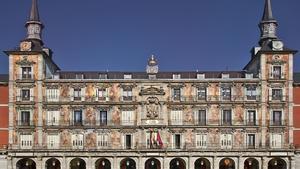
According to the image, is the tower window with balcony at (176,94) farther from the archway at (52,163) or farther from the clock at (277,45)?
the archway at (52,163)

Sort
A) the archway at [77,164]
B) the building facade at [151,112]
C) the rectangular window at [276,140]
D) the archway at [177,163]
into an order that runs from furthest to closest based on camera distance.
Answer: the archway at [177,163] < the archway at [77,164] < the building facade at [151,112] < the rectangular window at [276,140]

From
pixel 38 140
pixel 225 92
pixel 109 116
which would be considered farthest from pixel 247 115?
pixel 38 140

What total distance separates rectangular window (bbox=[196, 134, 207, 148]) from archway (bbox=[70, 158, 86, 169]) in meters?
16.9

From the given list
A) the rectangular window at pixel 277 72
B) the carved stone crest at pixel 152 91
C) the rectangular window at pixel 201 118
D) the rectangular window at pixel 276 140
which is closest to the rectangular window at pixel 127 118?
the carved stone crest at pixel 152 91

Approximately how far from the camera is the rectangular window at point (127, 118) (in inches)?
3110

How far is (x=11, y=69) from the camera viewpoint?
258 feet

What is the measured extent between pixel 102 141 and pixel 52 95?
390 inches

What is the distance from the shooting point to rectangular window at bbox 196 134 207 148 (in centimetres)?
7831

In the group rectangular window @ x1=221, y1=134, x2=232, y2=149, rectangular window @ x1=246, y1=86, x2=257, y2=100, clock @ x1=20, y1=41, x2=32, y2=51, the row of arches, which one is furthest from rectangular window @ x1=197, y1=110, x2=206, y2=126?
clock @ x1=20, y1=41, x2=32, y2=51

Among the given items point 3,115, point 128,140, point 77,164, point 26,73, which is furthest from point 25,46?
point 128,140

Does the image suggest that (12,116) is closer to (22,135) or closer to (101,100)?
(22,135)

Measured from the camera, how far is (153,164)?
79250 millimetres

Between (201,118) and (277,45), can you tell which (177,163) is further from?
(277,45)

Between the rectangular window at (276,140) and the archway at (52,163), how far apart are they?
30.9m
